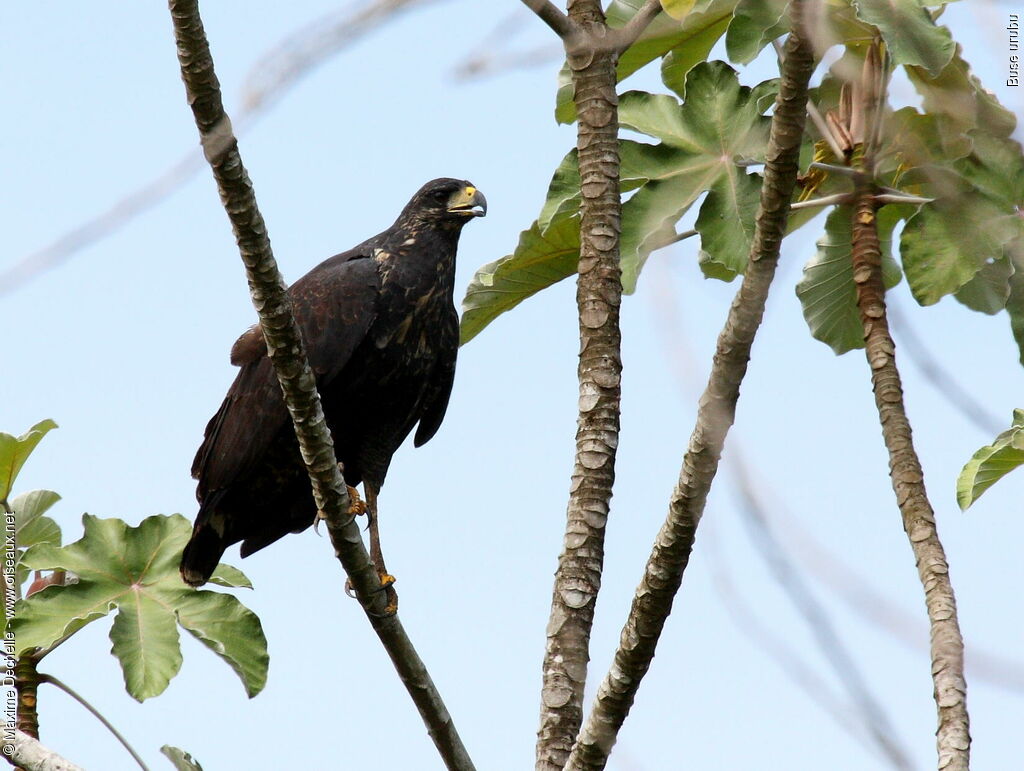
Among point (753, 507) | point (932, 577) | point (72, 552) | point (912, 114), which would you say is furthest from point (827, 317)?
point (753, 507)

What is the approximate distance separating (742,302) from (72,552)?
8.16 feet

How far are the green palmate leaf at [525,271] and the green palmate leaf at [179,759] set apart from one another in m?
1.60

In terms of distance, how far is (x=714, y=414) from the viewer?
2.41 m

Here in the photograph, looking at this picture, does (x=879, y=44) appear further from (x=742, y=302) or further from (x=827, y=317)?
(x=742, y=302)

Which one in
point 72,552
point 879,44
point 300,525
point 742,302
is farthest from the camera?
point 300,525

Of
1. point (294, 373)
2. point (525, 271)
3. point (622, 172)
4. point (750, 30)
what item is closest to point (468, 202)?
point (525, 271)

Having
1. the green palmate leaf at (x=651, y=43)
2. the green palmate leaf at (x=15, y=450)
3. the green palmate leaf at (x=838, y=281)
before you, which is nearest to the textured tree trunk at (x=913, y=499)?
the green palmate leaf at (x=838, y=281)

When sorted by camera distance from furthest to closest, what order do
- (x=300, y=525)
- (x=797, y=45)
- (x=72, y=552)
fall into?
(x=300, y=525)
(x=72, y=552)
(x=797, y=45)

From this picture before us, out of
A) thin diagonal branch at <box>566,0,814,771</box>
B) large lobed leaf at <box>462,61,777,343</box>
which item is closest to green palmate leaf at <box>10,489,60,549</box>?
large lobed leaf at <box>462,61,777,343</box>

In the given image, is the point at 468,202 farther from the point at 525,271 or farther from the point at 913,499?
the point at 913,499

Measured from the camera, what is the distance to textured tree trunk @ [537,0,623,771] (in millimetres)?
3148

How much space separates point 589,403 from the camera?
10.8 ft

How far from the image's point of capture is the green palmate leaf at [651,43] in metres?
3.77

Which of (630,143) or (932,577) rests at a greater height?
(630,143)
